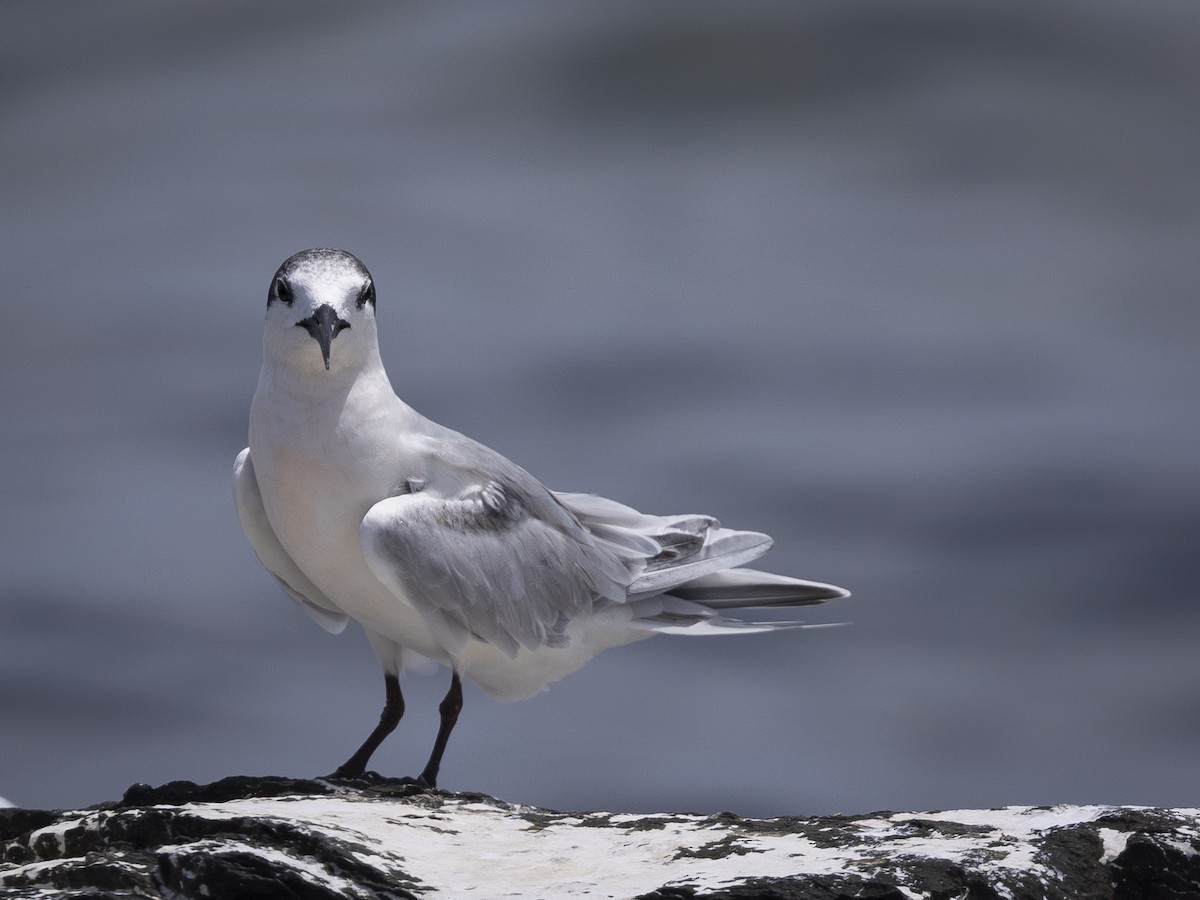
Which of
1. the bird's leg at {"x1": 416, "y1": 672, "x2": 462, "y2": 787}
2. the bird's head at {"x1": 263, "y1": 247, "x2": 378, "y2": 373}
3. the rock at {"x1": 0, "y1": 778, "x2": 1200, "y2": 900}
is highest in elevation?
the bird's head at {"x1": 263, "y1": 247, "x2": 378, "y2": 373}

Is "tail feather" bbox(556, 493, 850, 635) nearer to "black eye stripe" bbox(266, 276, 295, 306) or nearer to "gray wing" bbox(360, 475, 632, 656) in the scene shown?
"gray wing" bbox(360, 475, 632, 656)

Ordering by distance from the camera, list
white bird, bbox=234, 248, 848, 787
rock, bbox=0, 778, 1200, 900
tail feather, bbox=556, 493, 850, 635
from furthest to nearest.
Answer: tail feather, bbox=556, 493, 850, 635, white bird, bbox=234, 248, 848, 787, rock, bbox=0, 778, 1200, 900

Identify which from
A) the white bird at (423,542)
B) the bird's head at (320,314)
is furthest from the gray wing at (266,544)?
the bird's head at (320,314)

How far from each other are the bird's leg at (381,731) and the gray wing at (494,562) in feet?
1.53

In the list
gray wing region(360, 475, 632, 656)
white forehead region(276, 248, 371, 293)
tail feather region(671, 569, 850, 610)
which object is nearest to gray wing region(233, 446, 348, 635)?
gray wing region(360, 475, 632, 656)

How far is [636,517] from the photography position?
729 cm

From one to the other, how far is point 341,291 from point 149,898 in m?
2.50

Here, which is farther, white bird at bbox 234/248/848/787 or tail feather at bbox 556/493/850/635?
tail feather at bbox 556/493/850/635

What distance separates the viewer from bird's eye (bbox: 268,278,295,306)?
5.90 m

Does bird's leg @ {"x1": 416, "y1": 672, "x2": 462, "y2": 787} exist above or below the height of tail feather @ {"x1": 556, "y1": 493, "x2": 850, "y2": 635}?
below

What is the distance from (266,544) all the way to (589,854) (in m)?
2.33

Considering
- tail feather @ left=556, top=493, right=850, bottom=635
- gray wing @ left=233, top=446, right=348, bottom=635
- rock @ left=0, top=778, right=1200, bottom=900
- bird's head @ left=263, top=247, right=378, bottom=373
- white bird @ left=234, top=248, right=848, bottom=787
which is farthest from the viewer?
tail feather @ left=556, top=493, right=850, bottom=635

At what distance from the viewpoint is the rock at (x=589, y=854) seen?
163 inches

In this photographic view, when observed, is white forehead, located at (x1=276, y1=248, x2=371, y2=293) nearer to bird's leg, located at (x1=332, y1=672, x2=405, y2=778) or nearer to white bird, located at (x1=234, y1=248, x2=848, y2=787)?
white bird, located at (x1=234, y1=248, x2=848, y2=787)
